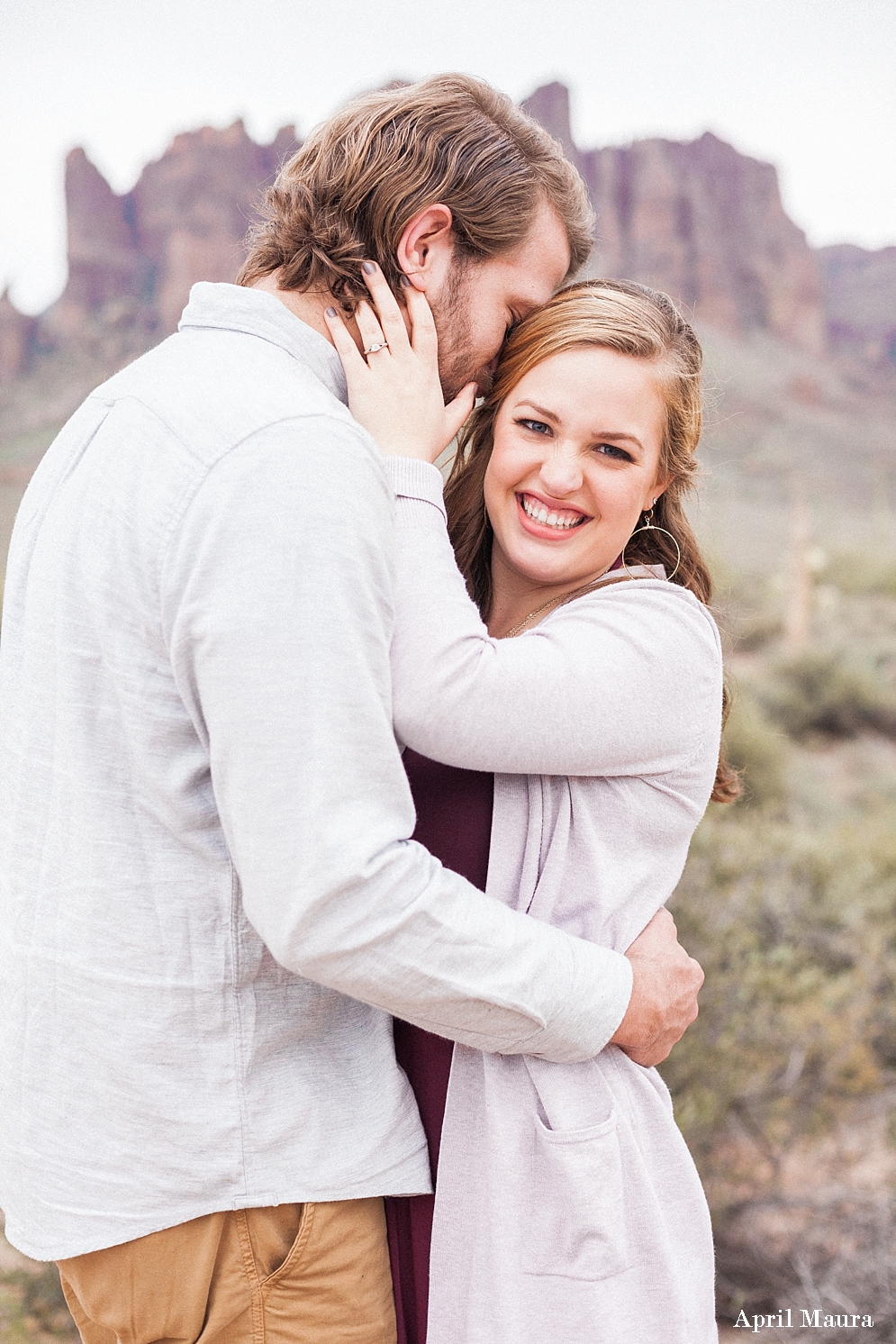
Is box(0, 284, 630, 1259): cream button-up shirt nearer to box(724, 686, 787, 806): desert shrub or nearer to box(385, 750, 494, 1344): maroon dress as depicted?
box(385, 750, 494, 1344): maroon dress

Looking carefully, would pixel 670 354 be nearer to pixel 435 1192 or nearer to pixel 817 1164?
pixel 435 1192

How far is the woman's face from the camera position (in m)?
1.81

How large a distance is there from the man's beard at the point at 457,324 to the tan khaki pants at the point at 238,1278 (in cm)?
127

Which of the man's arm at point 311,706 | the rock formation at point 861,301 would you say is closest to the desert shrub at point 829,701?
the man's arm at point 311,706

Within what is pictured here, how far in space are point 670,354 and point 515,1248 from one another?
4.69 ft

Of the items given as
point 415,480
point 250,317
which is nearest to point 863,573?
point 415,480

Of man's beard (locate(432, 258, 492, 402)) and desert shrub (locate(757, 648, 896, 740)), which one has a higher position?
man's beard (locate(432, 258, 492, 402))

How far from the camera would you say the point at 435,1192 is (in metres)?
1.53

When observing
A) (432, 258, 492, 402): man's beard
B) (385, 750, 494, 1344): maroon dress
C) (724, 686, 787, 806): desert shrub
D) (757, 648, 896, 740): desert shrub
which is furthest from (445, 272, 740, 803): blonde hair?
(757, 648, 896, 740): desert shrub

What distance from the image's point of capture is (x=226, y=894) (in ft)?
4.35

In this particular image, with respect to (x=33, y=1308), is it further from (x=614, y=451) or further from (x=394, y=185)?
(x=394, y=185)

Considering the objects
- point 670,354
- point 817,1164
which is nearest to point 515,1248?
point 670,354

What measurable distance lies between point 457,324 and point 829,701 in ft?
33.3

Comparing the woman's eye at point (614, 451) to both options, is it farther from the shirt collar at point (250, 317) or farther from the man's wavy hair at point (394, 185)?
the shirt collar at point (250, 317)
